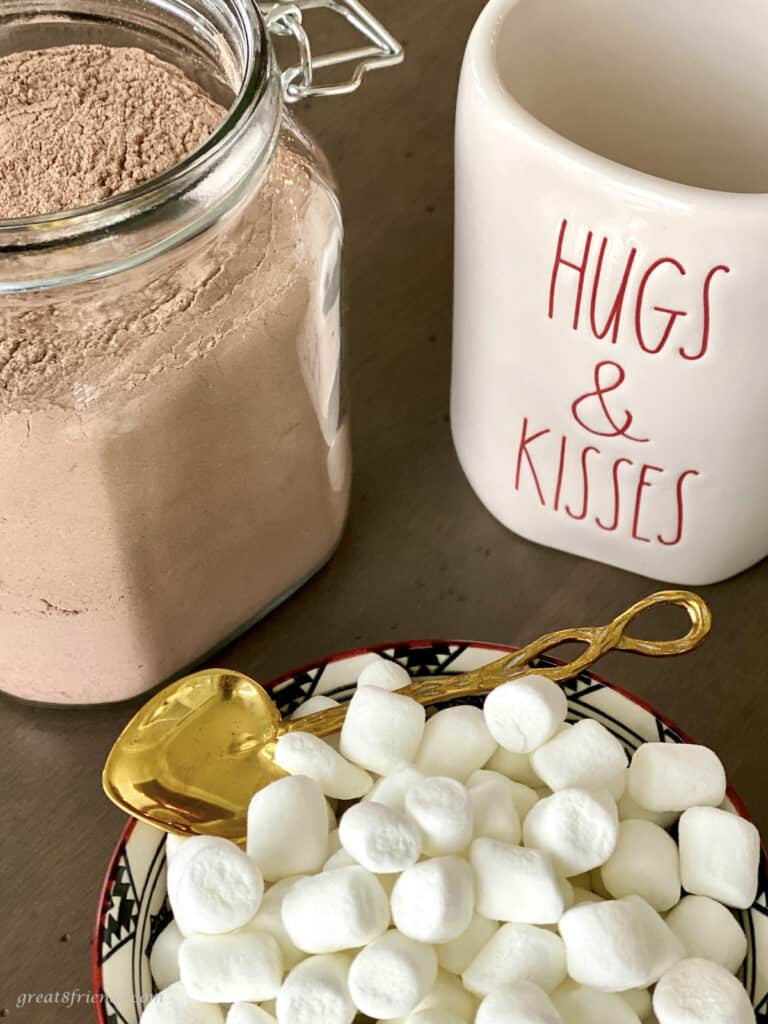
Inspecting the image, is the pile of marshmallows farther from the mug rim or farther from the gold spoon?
the mug rim


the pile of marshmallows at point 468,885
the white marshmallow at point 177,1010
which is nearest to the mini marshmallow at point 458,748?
the pile of marshmallows at point 468,885

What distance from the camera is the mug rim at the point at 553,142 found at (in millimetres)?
434

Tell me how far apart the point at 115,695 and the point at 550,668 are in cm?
18

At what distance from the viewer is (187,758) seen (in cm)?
49

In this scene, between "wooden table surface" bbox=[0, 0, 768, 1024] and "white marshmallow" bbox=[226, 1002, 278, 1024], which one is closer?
"white marshmallow" bbox=[226, 1002, 278, 1024]

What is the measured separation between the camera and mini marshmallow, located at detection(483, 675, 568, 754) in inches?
17.5

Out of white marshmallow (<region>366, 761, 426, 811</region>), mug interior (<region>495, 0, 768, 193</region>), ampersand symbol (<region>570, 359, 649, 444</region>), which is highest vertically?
mug interior (<region>495, 0, 768, 193</region>)

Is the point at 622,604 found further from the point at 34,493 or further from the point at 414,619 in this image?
the point at 34,493

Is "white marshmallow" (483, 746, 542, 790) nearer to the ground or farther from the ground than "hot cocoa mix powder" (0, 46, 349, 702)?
nearer to the ground

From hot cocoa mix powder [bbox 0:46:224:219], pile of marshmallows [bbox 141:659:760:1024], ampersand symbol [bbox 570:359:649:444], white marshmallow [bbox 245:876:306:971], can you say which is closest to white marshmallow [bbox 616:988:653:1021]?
pile of marshmallows [bbox 141:659:760:1024]

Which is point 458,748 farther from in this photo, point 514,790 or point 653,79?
point 653,79

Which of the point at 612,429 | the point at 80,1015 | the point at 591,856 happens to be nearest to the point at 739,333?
the point at 612,429

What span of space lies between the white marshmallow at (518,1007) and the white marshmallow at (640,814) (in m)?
0.09

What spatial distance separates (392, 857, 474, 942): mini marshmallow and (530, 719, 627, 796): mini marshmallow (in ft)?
0.18
